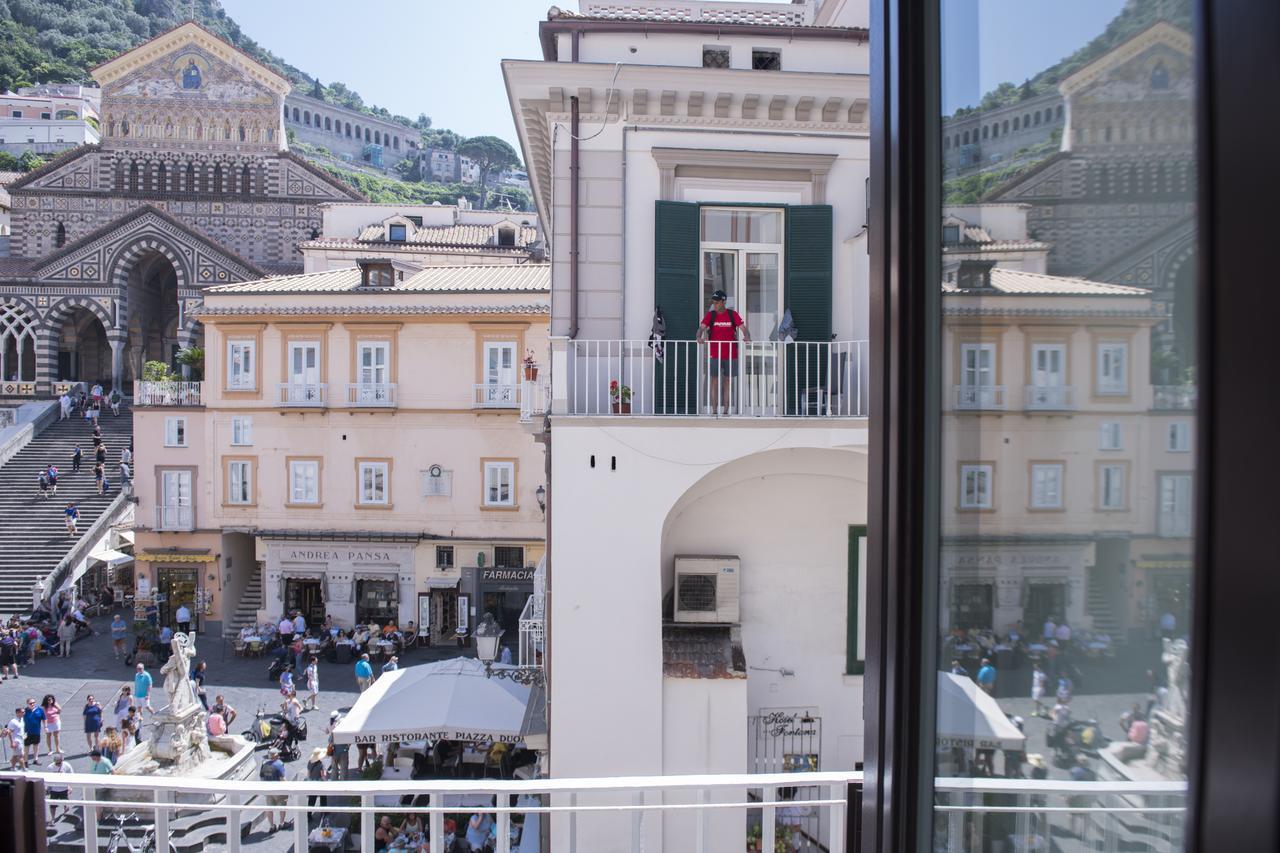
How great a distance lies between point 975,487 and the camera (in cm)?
117

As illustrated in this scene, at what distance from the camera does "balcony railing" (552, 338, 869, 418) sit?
743 cm

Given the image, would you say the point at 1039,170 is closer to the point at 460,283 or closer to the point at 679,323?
the point at 679,323

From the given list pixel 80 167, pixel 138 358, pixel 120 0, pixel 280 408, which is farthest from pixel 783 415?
pixel 120 0

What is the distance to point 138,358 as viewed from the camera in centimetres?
3841

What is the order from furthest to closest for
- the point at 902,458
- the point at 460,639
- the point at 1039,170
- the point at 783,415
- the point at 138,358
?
1. the point at 138,358
2. the point at 460,639
3. the point at 783,415
4. the point at 902,458
5. the point at 1039,170

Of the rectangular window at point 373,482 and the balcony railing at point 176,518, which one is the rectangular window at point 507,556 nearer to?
the rectangular window at point 373,482

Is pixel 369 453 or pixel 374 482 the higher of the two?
pixel 369 453

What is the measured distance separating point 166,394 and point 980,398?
25.2 metres

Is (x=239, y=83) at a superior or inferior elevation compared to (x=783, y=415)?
superior

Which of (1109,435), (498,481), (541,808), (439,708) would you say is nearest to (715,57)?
(541,808)

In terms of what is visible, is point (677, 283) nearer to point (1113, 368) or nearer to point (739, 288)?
point (739, 288)

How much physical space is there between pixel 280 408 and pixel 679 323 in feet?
56.3

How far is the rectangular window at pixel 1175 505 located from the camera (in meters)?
0.73

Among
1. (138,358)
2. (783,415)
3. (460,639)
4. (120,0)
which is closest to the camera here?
(783,415)
